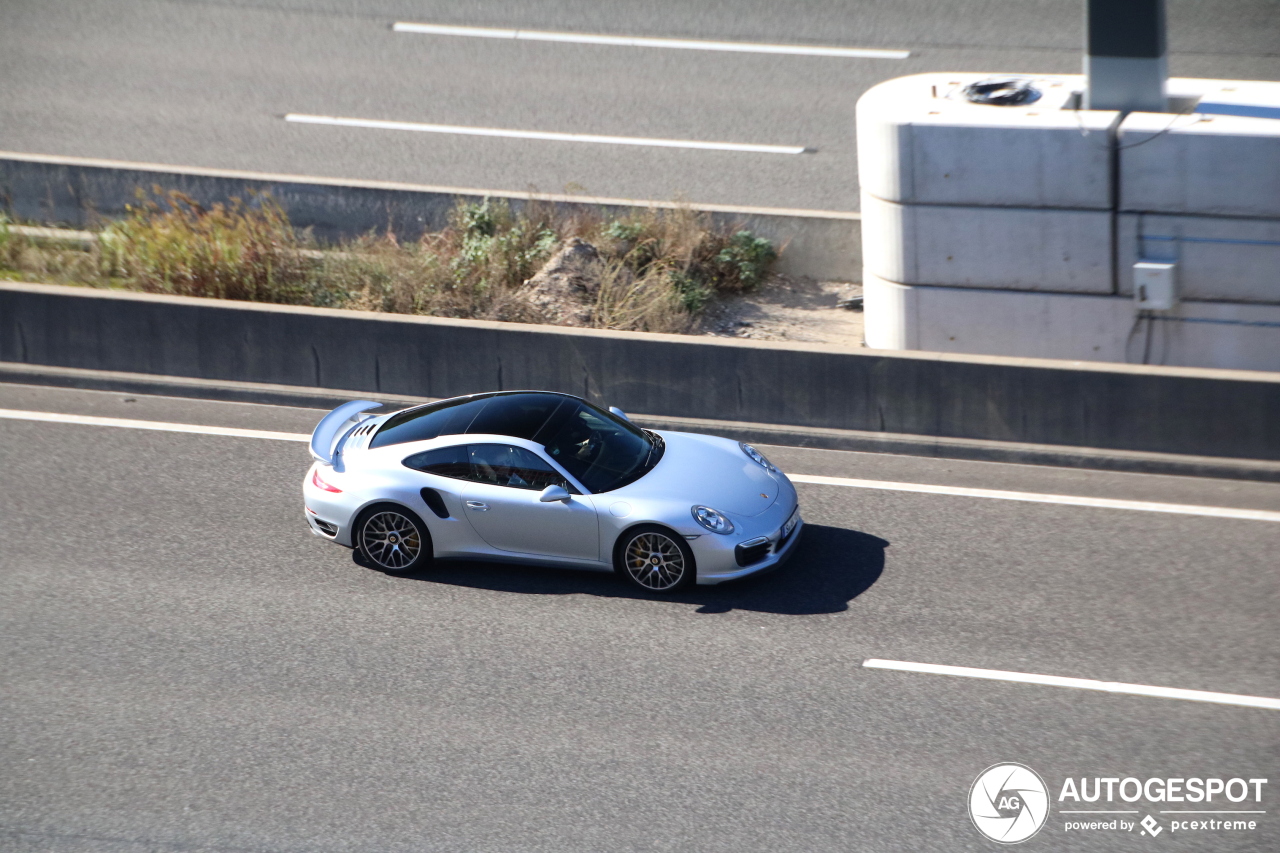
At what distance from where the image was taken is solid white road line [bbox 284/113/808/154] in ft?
52.7

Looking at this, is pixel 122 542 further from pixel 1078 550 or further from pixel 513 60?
pixel 513 60

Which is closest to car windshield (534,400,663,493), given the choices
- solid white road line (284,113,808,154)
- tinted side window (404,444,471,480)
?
tinted side window (404,444,471,480)

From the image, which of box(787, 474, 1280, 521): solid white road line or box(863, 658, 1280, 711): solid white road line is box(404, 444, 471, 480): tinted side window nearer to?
box(787, 474, 1280, 521): solid white road line

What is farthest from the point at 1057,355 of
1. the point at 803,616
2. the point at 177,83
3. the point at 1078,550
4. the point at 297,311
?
the point at 177,83

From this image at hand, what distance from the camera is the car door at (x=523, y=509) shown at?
28.2 feet

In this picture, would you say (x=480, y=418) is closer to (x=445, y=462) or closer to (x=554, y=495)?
(x=445, y=462)

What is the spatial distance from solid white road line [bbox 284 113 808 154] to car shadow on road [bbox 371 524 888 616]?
798 centimetres

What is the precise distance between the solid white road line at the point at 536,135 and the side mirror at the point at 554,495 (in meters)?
8.60

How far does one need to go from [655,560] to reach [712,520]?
50cm

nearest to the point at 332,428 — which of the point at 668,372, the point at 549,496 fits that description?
the point at 549,496

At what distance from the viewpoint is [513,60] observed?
18672 millimetres

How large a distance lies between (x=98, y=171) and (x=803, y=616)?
10.6 meters

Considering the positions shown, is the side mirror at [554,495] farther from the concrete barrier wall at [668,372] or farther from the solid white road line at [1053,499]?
the concrete barrier wall at [668,372]

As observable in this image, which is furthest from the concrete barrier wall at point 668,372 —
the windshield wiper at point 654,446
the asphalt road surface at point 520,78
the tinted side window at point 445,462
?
the asphalt road surface at point 520,78
